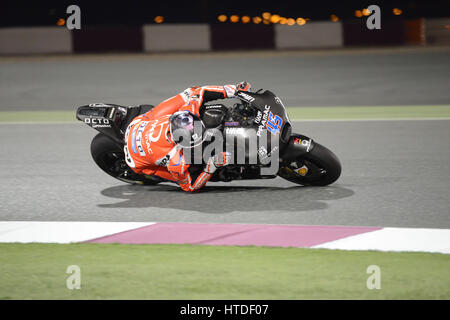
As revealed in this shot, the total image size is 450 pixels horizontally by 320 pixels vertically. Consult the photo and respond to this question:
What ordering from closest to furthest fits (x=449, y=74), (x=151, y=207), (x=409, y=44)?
(x=151, y=207)
(x=449, y=74)
(x=409, y=44)

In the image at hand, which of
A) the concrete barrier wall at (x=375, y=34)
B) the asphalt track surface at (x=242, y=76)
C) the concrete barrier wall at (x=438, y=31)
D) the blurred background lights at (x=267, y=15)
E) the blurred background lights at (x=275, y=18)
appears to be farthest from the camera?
the blurred background lights at (x=267, y=15)

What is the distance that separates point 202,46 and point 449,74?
10903 mm

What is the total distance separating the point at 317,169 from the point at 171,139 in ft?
4.95

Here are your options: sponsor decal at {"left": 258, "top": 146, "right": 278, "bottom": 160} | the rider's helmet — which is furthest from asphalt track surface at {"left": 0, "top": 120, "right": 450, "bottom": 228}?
the rider's helmet

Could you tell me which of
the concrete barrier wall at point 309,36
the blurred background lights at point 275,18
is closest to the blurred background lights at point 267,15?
the blurred background lights at point 275,18

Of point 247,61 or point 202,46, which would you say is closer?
point 247,61

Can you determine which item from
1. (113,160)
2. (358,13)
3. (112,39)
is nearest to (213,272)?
(113,160)

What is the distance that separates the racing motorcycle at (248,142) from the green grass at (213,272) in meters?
1.57

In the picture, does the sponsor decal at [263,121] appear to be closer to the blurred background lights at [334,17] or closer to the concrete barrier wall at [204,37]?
the concrete barrier wall at [204,37]

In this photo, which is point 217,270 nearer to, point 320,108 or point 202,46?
point 320,108

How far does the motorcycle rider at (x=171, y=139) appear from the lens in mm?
7148

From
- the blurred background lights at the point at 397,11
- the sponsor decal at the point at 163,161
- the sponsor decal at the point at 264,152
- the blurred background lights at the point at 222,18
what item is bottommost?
the sponsor decal at the point at 163,161
